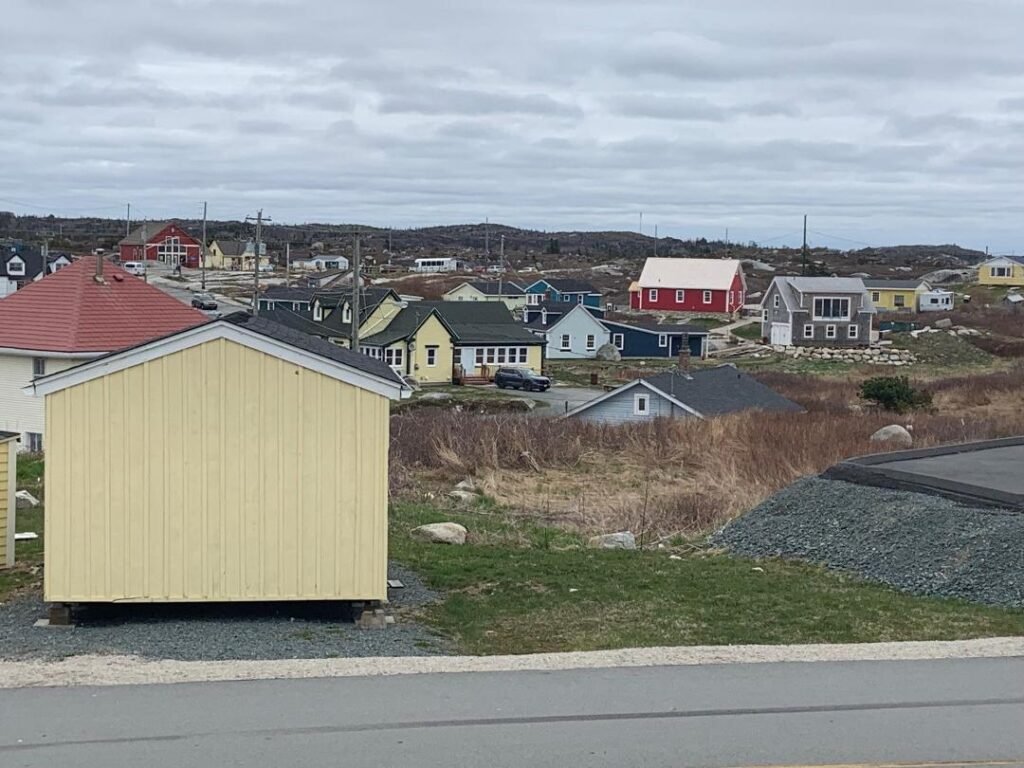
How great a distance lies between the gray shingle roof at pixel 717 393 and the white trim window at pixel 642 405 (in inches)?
19.4

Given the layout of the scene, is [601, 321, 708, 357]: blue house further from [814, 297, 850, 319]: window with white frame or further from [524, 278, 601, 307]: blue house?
[524, 278, 601, 307]: blue house

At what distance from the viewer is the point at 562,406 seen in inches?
2039

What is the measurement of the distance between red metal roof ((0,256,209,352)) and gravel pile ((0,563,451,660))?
62.1 ft

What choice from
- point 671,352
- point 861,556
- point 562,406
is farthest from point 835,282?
point 861,556

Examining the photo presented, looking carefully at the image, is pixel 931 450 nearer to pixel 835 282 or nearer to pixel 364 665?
pixel 364 665

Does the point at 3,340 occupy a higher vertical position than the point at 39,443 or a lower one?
higher

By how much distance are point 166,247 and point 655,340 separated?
70319 millimetres

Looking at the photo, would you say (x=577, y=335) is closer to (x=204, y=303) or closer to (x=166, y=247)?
(x=204, y=303)

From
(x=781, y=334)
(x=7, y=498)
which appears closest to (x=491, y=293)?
(x=781, y=334)

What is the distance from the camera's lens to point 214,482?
13.1 m

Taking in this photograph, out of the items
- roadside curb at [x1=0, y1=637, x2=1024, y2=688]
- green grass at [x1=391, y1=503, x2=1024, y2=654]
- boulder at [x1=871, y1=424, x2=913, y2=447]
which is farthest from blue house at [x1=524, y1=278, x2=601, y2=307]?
roadside curb at [x1=0, y1=637, x2=1024, y2=688]

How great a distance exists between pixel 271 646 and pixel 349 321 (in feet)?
154

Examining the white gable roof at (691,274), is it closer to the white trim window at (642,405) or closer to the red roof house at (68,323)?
the white trim window at (642,405)

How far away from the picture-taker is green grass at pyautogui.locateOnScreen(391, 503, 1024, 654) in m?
13.2
